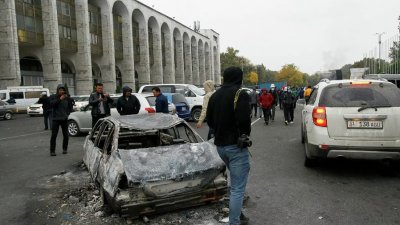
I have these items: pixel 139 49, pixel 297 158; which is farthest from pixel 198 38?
pixel 297 158

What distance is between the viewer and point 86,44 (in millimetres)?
42719

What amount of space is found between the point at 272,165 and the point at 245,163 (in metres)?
3.66

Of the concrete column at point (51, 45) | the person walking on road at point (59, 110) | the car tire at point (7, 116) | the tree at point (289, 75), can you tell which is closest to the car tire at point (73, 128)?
the person walking on road at point (59, 110)

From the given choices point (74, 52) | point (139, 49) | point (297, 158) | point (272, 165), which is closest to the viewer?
point (272, 165)

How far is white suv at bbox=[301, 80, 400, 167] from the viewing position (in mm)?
5789

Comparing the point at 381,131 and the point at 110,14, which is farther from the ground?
the point at 110,14

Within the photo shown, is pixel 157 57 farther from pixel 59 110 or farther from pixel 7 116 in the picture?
pixel 59 110

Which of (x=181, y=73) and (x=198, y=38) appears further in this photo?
(x=198, y=38)

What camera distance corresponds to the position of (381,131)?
5.80m

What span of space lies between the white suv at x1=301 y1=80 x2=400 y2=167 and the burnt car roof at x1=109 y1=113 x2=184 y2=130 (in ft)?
7.82

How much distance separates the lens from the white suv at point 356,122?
228 inches

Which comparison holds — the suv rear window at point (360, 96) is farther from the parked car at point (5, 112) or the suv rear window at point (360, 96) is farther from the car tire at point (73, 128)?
the parked car at point (5, 112)

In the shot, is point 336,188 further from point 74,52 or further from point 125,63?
point 125,63

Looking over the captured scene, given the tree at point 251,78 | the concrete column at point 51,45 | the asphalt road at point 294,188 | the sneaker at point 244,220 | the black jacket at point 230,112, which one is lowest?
the asphalt road at point 294,188
